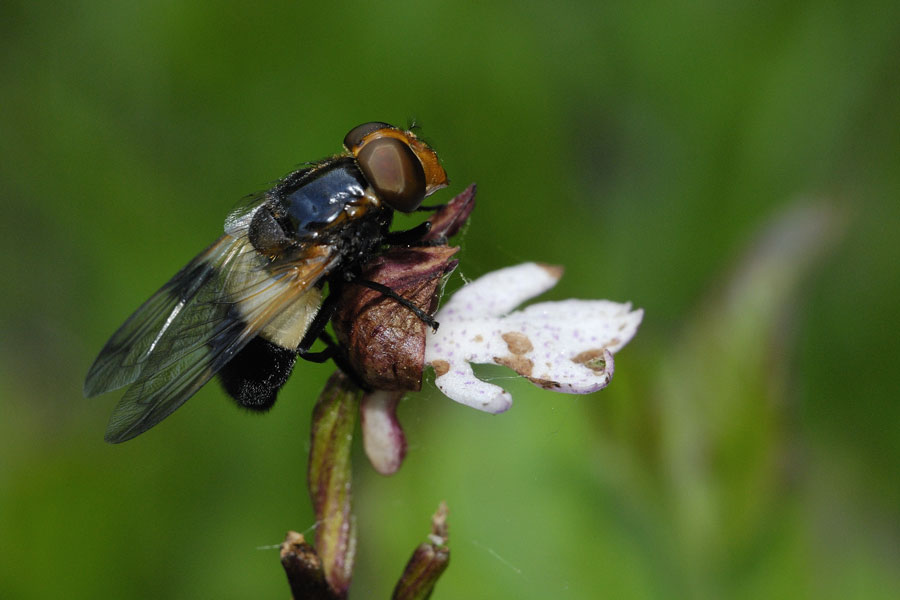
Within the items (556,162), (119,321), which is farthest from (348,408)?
(556,162)

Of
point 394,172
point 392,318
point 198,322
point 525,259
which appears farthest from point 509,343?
point 525,259

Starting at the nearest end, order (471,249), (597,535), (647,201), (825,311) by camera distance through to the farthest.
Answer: (597,535), (471,249), (825,311), (647,201)

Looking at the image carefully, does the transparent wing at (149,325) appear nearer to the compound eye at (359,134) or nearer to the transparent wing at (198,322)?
the transparent wing at (198,322)

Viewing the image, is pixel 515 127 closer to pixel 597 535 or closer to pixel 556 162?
pixel 556 162

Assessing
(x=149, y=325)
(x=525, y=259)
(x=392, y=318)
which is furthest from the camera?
(x=525, y=259)

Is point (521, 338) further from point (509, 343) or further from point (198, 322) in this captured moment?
point (198, 322)

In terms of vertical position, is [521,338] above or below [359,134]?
below
